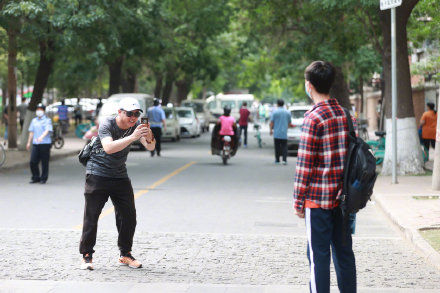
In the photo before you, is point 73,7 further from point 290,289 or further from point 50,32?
point 290,289

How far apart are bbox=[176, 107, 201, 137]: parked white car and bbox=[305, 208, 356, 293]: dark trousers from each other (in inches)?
1455

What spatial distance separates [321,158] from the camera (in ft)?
17.2

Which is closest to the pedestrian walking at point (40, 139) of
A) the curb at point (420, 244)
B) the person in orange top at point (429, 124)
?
the curb at point (420, 244)

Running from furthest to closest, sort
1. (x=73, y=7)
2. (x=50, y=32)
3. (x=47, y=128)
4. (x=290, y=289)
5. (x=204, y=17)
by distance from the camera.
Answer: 1. (x=204, y=17)
2. (x=50, y=32)
3. (x=73, y=7)
4. (x=47, y=128)
5. (x=290, y=289)

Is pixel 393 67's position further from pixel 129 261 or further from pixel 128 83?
pixel 128 83

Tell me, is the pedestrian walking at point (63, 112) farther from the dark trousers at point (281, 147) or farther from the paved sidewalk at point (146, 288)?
the paved sidewalk at point (146, 288)

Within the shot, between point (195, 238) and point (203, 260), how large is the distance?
1421mm

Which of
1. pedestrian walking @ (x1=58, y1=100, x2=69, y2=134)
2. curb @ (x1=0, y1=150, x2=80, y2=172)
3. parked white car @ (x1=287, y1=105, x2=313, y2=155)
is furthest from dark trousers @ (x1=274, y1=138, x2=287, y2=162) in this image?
pedestrian walking @ (x1=58, y1=100, x2=69, y2=134)

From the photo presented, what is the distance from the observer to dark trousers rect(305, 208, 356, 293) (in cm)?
525

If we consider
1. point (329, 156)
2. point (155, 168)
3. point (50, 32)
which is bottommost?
point (155, 168)

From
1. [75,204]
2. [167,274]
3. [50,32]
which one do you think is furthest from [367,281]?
[50,32]

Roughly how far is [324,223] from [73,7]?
1640 centimetres

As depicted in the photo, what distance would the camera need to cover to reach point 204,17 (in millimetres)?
38625

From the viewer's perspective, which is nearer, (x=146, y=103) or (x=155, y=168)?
(x=155, y=168)
